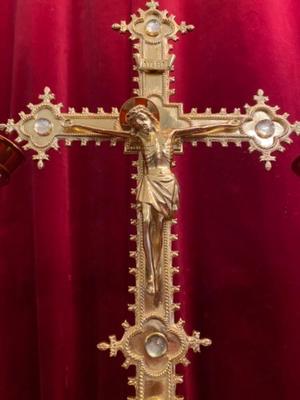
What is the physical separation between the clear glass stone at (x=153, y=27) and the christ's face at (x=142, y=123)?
0.64 ft

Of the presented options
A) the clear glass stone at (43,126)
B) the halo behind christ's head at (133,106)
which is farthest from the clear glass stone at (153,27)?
the clear glass stone at (43,126)

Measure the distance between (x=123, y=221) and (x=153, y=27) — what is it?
46 cm

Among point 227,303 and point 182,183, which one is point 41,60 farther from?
point 227,303

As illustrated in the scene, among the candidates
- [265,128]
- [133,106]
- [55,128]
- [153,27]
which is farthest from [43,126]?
[265,128]

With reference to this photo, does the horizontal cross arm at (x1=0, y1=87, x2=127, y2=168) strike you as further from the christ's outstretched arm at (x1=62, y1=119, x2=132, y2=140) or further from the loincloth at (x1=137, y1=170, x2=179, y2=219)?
the loincloth at (x1=137, y1=170, x2=179, y2=219)

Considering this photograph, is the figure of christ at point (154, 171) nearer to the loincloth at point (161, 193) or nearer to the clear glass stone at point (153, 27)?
the loincloth at point (161, 193)

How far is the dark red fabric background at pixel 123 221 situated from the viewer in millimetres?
1354

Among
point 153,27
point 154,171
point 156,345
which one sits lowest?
point 156,345

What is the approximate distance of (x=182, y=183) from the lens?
4.78 ft

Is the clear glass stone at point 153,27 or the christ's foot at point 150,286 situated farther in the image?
the clear glass stone at point 153,27

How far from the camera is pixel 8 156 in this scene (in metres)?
1.09

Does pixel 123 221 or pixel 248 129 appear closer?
pixel 248 129

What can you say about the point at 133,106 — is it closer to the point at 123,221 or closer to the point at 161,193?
the point at 161,193

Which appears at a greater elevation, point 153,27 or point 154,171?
point 153,27
